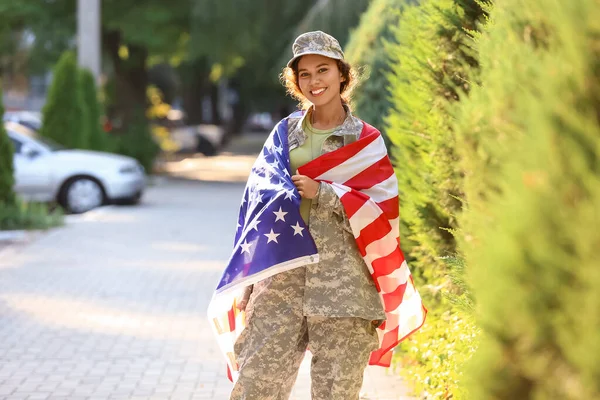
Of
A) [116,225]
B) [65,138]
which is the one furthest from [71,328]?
[65,138]

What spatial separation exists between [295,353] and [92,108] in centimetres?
2069

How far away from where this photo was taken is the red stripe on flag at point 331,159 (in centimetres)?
440

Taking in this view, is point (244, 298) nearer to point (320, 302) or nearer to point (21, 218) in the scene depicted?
point (320, 302)

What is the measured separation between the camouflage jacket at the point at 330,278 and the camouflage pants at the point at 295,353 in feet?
0.21

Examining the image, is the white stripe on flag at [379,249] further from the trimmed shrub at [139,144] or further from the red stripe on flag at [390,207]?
the trimmed shrub at [139,144]

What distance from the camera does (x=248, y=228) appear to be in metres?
4.44

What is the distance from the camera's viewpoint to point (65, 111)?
22.3m

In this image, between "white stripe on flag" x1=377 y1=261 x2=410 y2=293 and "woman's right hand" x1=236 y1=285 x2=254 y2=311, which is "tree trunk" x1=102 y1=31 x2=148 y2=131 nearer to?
"woman's right hand" x1=236 y1=285 x2=254 y2=311

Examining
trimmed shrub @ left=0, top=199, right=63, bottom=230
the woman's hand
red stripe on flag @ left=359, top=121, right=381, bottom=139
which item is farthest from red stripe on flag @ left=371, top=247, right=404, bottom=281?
trimmed shrub @ left=0, top=199, right=63, bottom=230

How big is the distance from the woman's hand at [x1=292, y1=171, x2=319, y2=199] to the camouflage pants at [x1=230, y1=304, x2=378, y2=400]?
1.52ft

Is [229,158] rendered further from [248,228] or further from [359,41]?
[248,228]

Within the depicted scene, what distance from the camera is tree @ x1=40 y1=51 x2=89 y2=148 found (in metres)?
22.1

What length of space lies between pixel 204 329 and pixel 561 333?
21.6 ft

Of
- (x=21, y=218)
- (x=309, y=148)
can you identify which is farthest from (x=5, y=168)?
(x=309, y=148)
